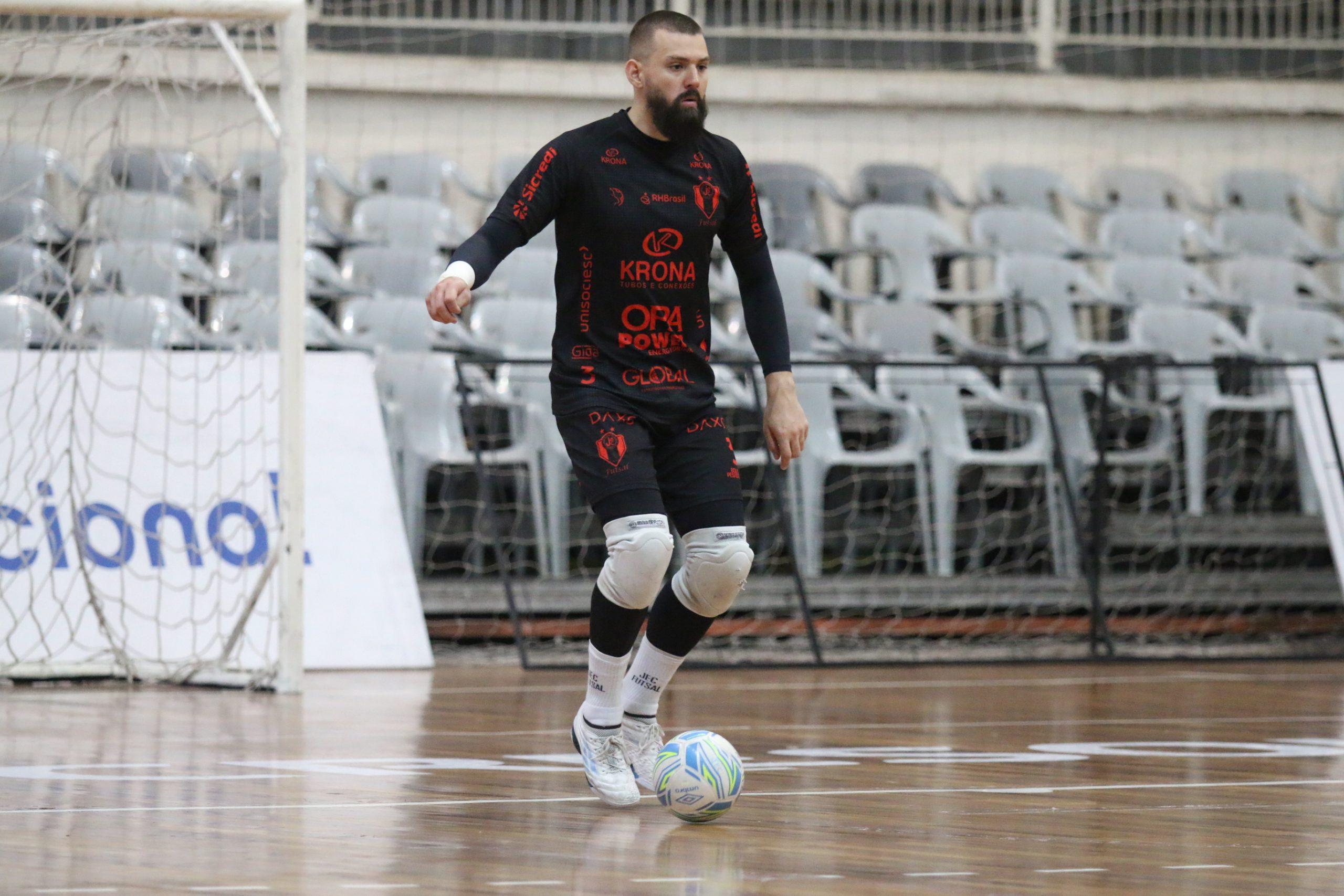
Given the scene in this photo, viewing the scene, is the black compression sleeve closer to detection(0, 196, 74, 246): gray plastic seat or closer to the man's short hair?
the man's short hair

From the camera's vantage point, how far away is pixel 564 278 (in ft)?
14.5

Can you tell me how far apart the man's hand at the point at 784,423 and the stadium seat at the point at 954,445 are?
4991 mm

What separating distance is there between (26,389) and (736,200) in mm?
4472

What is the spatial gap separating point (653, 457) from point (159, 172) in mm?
6416

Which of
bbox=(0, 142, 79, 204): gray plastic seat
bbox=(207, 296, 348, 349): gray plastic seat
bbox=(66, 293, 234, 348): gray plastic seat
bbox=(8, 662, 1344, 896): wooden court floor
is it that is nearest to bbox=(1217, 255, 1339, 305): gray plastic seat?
bbox=(8, 662, 1344, 896): wooden court floor

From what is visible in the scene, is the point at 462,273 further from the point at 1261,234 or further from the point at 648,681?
the point at 1261,234

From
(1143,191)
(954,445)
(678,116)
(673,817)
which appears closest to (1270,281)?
(1143,191)

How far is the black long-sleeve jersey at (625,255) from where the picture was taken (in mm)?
4336

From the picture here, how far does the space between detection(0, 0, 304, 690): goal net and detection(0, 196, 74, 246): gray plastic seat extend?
0.02 m

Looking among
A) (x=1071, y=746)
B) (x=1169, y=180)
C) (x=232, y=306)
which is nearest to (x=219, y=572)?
(x=232, y=306)

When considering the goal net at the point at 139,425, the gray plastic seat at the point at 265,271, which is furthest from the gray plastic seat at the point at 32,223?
the gray plastic seat at the point at 265,271

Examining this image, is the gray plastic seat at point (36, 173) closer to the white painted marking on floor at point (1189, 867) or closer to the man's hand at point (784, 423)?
the man's hand at point (784, 423)

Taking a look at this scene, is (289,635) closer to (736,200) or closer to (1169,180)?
(736,200)

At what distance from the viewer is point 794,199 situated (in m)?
11.5
